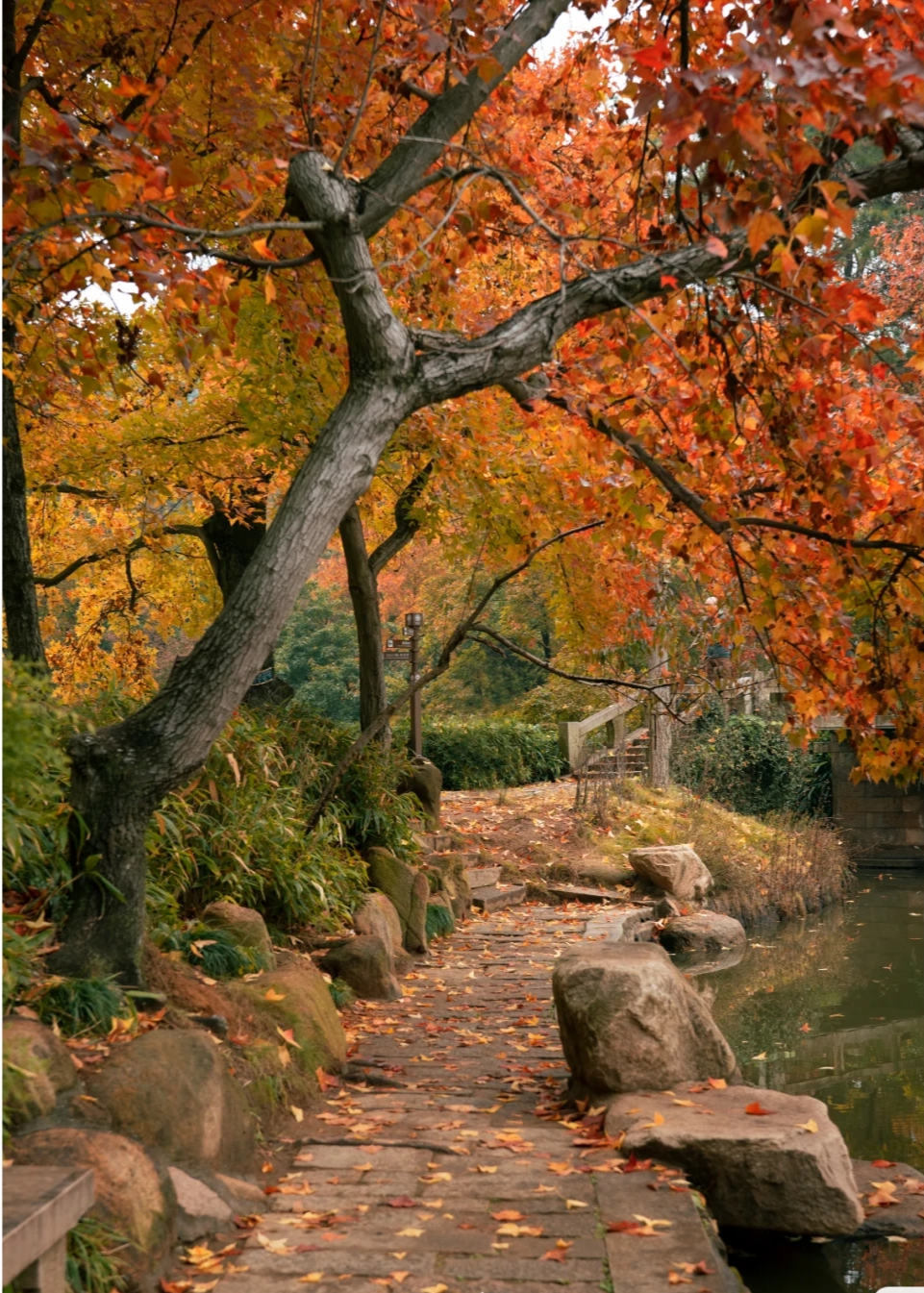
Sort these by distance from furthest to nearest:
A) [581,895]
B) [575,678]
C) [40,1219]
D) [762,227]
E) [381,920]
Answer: [581,895], [381,920], [575,678], [762,227], [40,1219]

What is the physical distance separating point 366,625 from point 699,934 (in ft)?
14.5

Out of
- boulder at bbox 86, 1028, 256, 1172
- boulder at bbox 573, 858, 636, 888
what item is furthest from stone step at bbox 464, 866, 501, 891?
boulder at bbox 86, 1028, 256, 1172

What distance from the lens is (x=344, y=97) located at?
7246mm

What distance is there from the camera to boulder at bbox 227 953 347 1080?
17.4 feet

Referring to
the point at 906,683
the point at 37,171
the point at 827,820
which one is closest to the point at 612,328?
the point at 906,683

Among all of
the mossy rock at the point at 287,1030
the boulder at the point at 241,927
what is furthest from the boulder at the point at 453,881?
the boulder at the point at 241,927

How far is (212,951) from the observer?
5.67 m

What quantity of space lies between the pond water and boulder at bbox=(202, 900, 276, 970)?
2.53m

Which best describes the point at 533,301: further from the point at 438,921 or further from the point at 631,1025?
the point at 438,921

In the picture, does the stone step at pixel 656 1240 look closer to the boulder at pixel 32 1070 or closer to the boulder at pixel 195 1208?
the boulder at pixel 195 1208

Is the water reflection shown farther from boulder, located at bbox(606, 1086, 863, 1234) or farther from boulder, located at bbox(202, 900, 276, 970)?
boulder, located at bbox(202, 900, 276, 970)

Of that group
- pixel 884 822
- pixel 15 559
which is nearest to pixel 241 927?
pixel 15 559

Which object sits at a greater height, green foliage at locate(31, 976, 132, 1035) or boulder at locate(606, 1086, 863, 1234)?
green foliage at locate(31, 976, 132, 1035)

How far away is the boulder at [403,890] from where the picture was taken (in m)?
8.89
